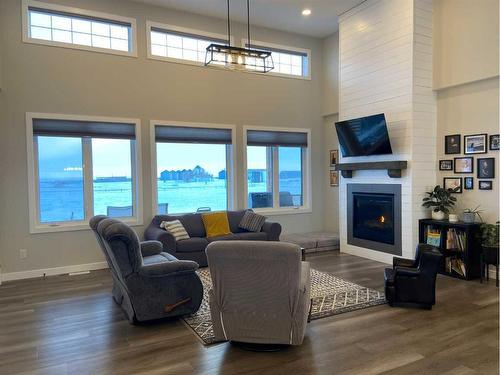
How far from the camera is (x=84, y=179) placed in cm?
608

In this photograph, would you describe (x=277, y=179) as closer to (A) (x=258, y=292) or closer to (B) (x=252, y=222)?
(B) (x=252, y=222)

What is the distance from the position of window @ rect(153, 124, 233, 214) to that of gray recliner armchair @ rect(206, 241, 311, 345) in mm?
3879

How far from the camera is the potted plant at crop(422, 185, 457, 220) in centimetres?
553

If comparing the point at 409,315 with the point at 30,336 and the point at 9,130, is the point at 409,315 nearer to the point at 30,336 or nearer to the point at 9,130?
the point at 30,336

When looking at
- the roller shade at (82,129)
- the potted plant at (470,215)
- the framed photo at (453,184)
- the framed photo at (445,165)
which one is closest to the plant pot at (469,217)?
the potted plant at (470,215)

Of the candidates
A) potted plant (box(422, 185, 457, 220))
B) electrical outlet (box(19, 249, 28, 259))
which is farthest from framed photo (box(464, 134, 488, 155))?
electrical outlet (box(19, 249, 28, 259))

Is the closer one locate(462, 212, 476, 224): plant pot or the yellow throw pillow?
locate(462, 212, 476, 224): plant pot

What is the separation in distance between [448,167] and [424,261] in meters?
2.30

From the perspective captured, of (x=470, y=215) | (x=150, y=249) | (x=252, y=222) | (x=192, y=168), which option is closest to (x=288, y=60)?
(x=192, y=168)

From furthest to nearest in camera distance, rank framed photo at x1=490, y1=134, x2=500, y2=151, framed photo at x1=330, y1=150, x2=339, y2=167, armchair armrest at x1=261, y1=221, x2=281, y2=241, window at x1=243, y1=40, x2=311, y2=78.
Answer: framed photo at x1=330, y1=150, x2=339, y2=167 < window at x1=243, y1=40, x2=311, y2=78 < armchair armrest at x1=261, y1=221, x2=281, y2=241 < framed photo at x1=490, y1=134, x2=500, y2=151

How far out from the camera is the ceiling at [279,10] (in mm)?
6340

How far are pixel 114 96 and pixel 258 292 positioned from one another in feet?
15.1

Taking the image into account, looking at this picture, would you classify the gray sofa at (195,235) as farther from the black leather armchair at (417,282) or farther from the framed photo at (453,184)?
the framed photo at (453,184)

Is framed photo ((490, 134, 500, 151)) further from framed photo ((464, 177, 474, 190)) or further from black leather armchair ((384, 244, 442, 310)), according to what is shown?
black leather armchair ((384, 244, 442, 310))
